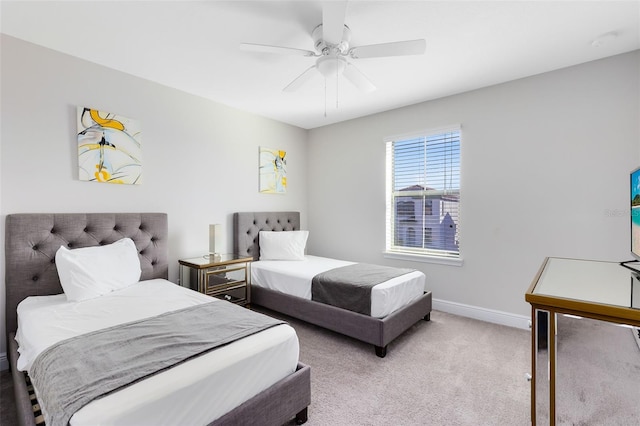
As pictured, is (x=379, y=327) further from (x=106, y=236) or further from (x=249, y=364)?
(x=106, y=236)

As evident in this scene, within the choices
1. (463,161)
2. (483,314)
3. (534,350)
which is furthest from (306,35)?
(483,314)

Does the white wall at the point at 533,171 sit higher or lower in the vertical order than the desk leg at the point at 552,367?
higher

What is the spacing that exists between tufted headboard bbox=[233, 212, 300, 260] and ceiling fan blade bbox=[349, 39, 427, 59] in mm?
2472

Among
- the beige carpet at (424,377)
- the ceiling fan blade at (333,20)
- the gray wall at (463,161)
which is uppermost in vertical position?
the ceiling fan blade at (333,20)

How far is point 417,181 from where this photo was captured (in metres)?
3.72

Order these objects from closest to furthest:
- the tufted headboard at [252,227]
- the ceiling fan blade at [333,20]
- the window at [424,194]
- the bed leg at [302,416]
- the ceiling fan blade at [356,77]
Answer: the ceiling fan blade at [333,20] < the bed leg at [302,416] < the ceiling fan blade at [356,77] < the window at [424,194] < the tufted headboard at [252,227]

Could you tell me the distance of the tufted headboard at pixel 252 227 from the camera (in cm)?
372

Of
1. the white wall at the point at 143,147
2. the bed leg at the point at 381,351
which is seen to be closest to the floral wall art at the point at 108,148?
the white wall at the point at 143,147

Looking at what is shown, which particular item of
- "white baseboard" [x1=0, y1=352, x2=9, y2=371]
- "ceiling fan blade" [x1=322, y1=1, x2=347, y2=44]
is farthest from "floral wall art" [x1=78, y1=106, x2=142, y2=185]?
"ceiling fan blade" [x1=322, y1=1, x2=347, y2=44]

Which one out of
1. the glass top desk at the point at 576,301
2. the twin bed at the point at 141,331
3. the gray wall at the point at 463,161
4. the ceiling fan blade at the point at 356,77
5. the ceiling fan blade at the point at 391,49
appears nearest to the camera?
the glass top desk at the point at 576,301

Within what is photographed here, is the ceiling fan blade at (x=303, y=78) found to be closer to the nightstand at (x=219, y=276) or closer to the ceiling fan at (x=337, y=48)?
the ceiling fan at (x=337, y=48)

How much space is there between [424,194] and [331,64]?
2150 mm

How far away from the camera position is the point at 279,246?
3828mm

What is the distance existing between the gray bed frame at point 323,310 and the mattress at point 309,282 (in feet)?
0.21
